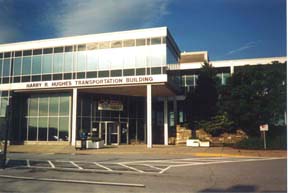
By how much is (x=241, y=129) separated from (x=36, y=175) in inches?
904

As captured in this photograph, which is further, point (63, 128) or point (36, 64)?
point (36, 64)

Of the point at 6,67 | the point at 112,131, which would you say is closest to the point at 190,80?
the point at 112,131

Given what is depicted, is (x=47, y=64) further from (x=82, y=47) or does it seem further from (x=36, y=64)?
(x=82, y=47)

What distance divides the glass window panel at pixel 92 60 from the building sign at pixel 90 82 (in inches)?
43.2

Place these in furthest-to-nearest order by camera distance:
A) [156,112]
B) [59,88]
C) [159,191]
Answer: [156,112] → [59,88] → [159,191]

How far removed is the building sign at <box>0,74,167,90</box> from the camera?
2775 centimetres

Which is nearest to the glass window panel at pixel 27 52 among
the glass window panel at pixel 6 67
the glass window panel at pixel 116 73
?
the glass window panel at pixel 6 67

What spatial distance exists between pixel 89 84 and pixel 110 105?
13.8 feet

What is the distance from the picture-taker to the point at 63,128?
31.1 meters

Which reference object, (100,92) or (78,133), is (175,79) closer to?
(100,92)

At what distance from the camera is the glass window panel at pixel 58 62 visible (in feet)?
101

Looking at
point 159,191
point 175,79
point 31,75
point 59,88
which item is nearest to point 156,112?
point 175,79

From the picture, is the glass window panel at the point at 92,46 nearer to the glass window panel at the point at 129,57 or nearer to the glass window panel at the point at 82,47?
the glass window panel at the point at 82,47

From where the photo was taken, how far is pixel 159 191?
926 centimetres
